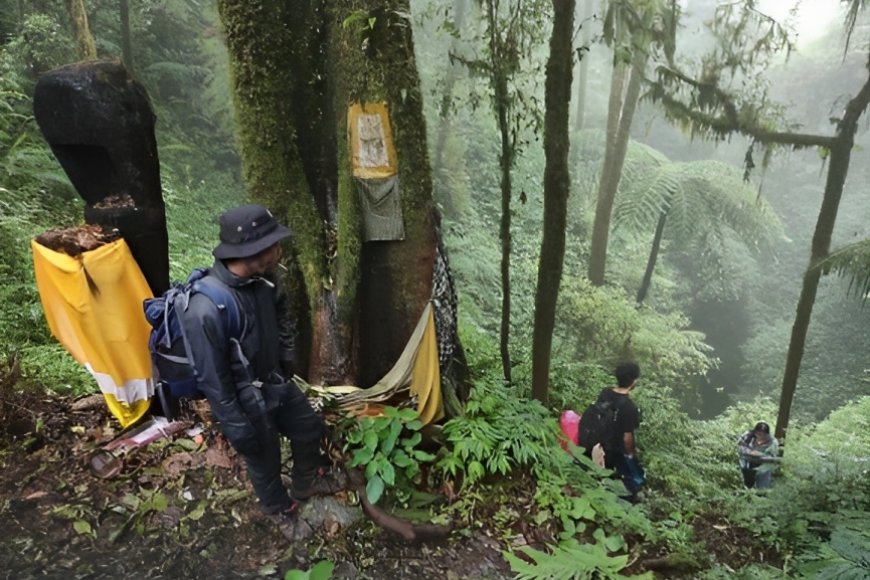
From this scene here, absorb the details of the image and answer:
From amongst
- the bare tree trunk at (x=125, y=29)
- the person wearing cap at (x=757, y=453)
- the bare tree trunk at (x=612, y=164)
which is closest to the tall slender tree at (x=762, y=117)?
the person wearing cap at (x=757, y=453)

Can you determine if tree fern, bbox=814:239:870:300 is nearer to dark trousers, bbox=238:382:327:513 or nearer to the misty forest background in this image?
the misty forest background

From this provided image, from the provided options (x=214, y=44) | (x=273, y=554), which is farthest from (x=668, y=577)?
(x=214, y=44)

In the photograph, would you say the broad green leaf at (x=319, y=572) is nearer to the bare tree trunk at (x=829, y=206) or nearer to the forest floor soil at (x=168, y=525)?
the forest floor soil at (x=168, y=525)

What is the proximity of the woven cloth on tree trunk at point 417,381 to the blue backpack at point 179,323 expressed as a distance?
1152mm

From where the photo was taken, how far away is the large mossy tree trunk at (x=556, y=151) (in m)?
4.77

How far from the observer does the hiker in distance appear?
5281 millimetres

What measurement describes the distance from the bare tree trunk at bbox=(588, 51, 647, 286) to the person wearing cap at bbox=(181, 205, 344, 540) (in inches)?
445

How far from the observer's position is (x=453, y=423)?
406cm

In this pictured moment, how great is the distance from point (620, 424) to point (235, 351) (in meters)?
3.88

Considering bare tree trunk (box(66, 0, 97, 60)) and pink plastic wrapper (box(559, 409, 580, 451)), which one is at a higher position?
bare tree trunk (box(66, 0, 97, 60))

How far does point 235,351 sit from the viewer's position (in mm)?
2930

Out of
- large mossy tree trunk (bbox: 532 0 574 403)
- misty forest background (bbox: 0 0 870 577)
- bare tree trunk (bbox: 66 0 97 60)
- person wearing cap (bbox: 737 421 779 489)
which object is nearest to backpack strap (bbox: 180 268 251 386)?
misty forest background (bbox: 0 0 870 577)

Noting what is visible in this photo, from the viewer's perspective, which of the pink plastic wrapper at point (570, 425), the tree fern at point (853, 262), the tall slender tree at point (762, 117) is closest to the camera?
the pink plastic wrapper at point (570, 425)

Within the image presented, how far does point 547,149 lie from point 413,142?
1.40m
